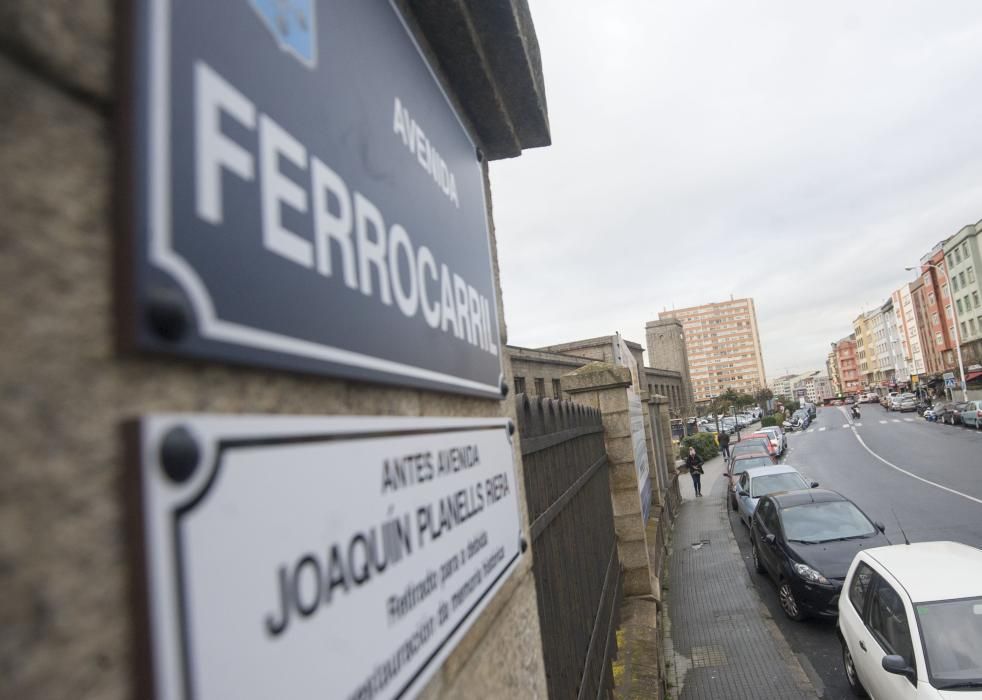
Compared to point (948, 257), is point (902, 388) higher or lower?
lower

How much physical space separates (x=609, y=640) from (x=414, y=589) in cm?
407

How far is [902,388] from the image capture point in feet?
282

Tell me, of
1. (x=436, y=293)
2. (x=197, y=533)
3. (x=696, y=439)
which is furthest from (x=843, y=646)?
(x=696, y=439)

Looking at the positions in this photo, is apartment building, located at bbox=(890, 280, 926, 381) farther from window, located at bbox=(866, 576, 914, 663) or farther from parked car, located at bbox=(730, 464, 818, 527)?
→ window, located at bbox=(866, 576, 914, 663)

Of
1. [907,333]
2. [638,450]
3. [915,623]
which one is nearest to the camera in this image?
[915,623]

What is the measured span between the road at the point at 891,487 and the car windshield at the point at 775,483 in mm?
1153

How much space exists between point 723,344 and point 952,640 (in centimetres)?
16542

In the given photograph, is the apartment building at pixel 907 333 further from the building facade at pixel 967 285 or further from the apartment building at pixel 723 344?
the apartment building at pixel 723 344

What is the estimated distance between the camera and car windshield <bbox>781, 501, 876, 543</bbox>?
841cm

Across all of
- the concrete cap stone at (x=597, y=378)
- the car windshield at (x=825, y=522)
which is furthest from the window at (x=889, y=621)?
the car windshield at (x=825, y=522)

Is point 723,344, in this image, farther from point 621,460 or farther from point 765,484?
point 621,460

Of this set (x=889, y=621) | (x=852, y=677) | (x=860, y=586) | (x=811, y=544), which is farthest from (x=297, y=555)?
(x=811, y=544)

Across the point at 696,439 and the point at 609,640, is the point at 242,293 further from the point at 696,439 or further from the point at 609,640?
the point at 696,439

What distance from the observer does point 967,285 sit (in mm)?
51906
